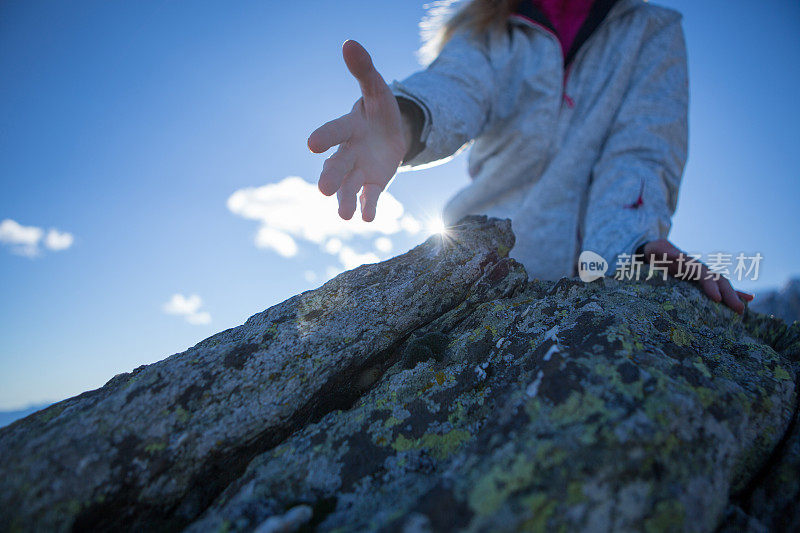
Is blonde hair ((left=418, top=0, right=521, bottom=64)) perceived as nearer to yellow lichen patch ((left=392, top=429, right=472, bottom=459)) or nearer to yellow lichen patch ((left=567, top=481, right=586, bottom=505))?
yellow lichen patch ((left=392, top=429, right=472, bottom=459))

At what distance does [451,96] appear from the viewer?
5.37 m

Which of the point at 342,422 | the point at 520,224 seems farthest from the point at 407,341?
the point at 520,224

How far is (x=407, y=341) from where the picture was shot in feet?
9.98

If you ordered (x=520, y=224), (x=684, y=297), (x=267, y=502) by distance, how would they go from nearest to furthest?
1. (x=267, y=502)
2. (x=684, y=297)
3. (x=520, y=224)

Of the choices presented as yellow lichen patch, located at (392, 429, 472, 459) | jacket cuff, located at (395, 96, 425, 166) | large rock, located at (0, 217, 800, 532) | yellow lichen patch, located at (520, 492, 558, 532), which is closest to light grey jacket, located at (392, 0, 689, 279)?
jacket cuff, located at (395, 96, 425, 166)

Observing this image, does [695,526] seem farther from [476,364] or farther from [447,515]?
[476,364]

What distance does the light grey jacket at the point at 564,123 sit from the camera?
5.74 meters

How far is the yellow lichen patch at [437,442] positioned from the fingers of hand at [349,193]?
6.55 feet

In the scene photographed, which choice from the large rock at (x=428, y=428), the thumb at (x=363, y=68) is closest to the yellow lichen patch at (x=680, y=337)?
the large rock at (x=428, y=428)

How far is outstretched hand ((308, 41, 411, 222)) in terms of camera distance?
3218 millimetres

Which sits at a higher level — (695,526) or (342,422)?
(342,422)

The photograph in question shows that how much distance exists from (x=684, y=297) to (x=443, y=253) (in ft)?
7.18

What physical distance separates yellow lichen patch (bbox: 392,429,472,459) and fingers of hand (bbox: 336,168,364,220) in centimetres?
200

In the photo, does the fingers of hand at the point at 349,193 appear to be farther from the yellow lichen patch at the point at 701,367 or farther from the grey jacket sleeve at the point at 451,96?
the yellow lichen patch at the point at 701,367
